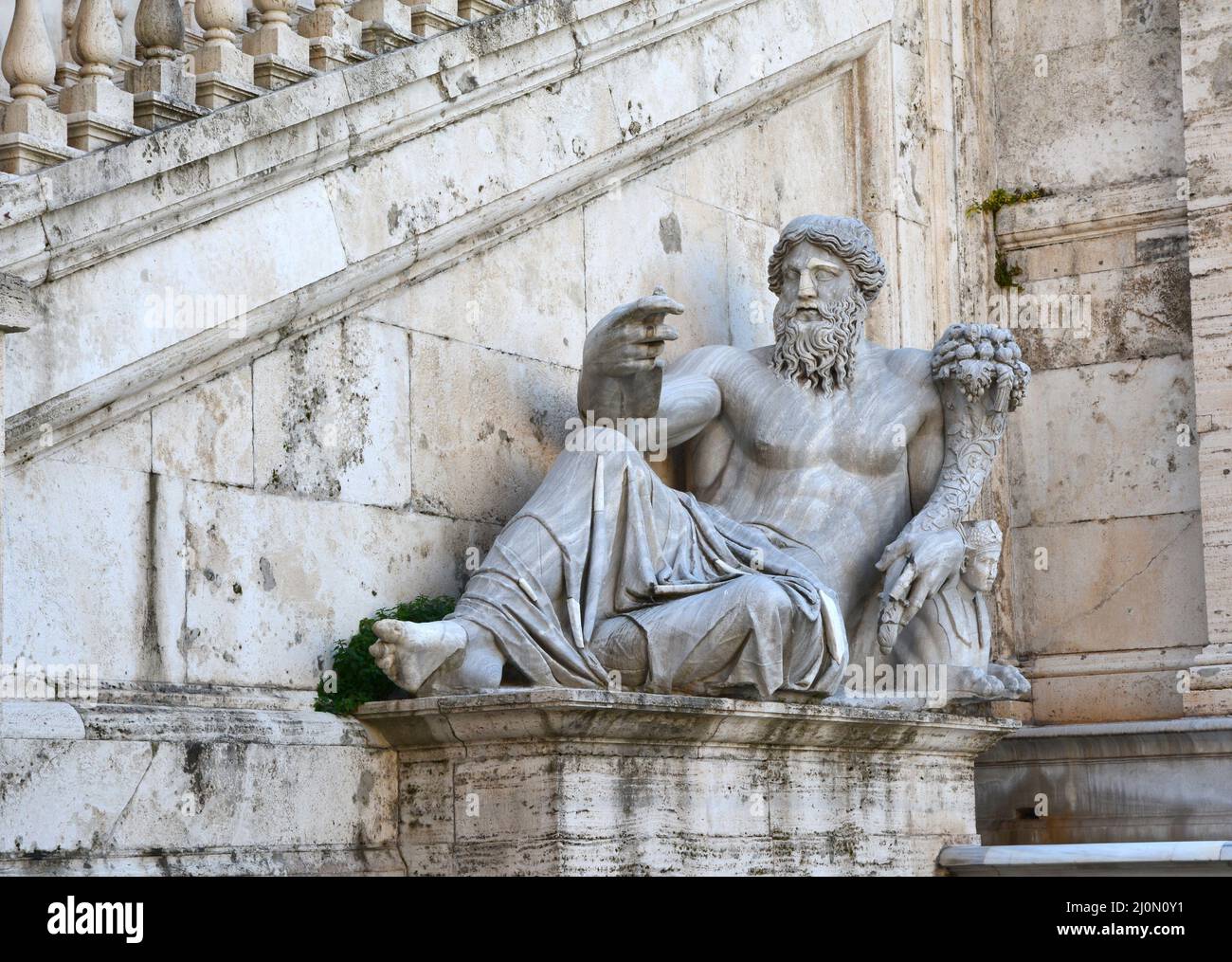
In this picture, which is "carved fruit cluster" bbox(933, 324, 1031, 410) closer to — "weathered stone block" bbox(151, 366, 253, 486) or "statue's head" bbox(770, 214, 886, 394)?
"statue's head" bbox(770, 214, 886, 394)

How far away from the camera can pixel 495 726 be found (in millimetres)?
6500

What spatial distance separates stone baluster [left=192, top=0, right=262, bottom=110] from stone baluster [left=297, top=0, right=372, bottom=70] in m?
0.31

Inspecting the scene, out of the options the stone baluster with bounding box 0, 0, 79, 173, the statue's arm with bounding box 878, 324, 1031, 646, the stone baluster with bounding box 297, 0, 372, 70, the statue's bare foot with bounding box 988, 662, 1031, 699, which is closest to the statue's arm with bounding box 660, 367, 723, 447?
the statue's arm with bounding box 878, 324, 1031, 646

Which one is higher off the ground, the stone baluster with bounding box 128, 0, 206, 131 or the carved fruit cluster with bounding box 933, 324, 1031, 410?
the stone baluster with bounding box 128, 0, 206, 131

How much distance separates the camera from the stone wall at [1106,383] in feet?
33.4

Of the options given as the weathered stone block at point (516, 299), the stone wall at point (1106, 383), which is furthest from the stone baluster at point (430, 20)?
the stone wall at point (1106, 383)

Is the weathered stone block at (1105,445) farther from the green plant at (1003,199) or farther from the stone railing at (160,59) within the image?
the stone railing at (160,59)

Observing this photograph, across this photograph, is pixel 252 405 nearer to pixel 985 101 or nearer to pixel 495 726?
pixel 495 726

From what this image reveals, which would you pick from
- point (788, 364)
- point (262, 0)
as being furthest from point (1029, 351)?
point (262, 0)

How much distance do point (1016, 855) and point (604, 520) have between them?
2.04m

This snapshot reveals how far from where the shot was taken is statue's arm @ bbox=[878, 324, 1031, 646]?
25.8ft

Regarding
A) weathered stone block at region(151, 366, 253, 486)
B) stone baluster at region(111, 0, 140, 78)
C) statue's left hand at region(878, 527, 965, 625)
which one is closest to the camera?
weathered stone block at region(151, 366, 253, 486)

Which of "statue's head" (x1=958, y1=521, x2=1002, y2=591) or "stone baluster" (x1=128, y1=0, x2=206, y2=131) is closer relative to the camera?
"stone baluster" (x1=128, y1=0, x2=206, y2=131)

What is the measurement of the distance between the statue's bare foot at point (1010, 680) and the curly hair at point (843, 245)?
4.72 feet
